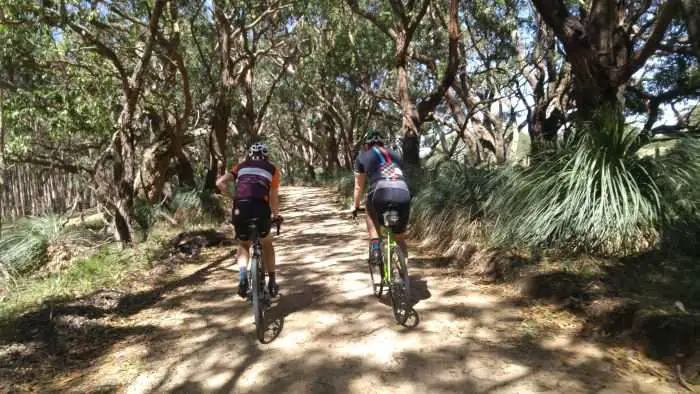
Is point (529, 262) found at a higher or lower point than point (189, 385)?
higher

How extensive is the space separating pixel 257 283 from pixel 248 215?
69cm

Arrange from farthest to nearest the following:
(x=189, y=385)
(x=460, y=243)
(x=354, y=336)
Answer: (x=460, y=243) < (x=354, y=336) < (x=189, y=385)

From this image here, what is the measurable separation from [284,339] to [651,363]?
10.1 feet

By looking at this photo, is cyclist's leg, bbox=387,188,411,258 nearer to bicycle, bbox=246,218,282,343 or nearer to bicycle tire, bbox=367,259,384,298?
bicycle tire, bbox=367,259,384,298

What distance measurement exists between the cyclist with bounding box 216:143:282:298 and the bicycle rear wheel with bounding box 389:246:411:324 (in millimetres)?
1352

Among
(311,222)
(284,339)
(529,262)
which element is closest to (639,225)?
(529,262)

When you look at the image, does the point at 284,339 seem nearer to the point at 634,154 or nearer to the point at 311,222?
the point at 634,154

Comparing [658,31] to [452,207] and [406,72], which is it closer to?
[452,207]

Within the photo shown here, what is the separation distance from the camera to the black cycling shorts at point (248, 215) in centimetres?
486

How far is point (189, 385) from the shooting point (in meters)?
3.89

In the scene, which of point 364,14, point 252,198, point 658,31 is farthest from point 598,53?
point 364,14

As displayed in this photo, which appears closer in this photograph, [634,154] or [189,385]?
[189,385]

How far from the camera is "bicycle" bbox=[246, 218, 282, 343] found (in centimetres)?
457

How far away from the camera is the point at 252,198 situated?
487 cm
